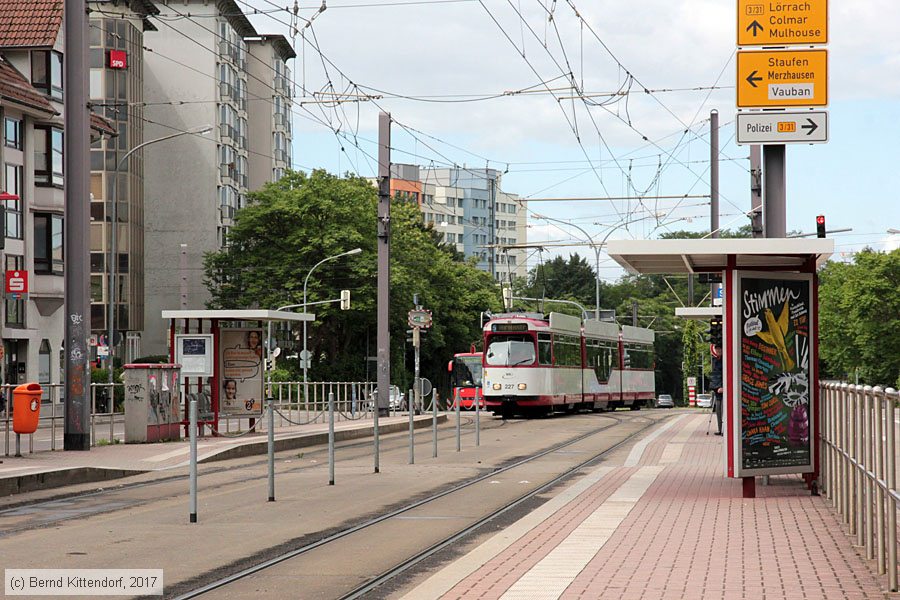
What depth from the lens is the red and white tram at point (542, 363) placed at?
145 feet

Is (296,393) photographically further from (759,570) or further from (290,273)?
(290,273)

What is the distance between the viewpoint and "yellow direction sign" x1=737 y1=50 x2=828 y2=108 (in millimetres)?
18141

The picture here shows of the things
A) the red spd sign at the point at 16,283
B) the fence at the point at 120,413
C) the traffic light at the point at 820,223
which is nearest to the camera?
the fence at the point at 120,413

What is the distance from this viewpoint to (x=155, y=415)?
27078 millimetres

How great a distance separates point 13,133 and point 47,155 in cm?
258

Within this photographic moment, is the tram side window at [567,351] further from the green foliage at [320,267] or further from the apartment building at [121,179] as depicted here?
the apartment building at [121,179]

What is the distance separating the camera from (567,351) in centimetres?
4622

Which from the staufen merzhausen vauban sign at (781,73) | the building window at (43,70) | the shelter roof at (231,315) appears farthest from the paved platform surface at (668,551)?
the building window at (43,70)

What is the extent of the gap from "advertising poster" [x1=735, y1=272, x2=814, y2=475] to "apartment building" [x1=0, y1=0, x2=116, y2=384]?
35.9 m

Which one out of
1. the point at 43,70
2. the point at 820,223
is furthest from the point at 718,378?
the point at 43,70

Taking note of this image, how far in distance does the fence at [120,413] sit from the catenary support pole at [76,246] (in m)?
0.43

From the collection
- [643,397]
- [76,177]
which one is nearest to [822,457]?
[76,177]

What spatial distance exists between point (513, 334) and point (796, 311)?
1117 inches

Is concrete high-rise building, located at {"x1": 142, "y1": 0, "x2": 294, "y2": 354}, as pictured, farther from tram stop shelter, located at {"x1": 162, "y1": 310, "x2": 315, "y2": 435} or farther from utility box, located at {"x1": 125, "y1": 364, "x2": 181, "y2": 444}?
utility box, located at {"x1": 125, "y1": 364, "x2": 181, "y2": 444}
